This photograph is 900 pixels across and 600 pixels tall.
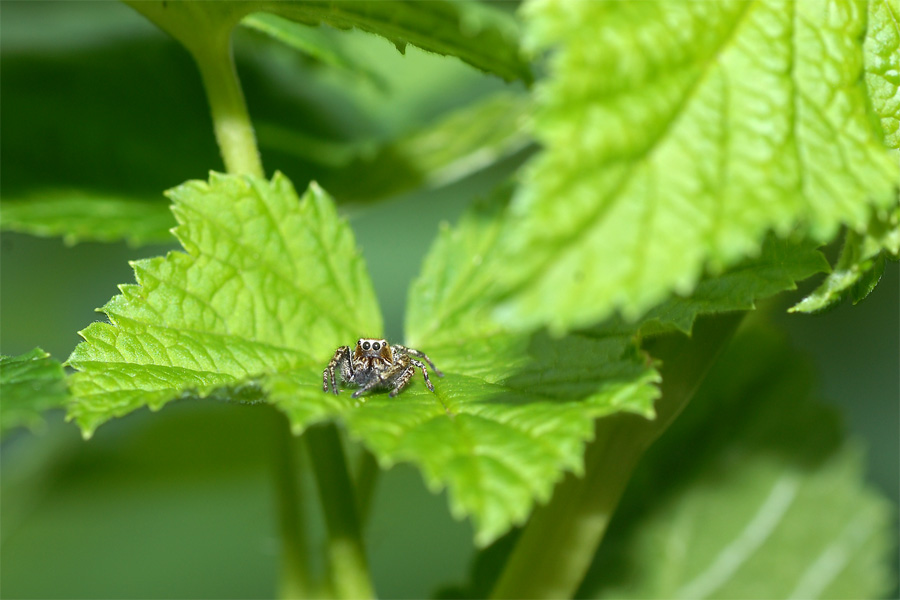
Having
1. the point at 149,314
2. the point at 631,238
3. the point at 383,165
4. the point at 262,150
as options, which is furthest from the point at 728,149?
the point at 262,150

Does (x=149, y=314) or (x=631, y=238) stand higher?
(x=149, y=314)

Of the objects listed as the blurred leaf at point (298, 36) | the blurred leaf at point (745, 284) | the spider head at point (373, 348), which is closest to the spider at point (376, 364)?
the spider head at point (373, 348)

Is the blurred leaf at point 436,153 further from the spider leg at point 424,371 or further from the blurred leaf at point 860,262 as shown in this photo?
the blurred leaf at point 860,262

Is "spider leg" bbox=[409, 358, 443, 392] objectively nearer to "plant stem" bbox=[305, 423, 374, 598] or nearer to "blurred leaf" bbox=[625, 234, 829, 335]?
"plant stem" bbox=[305, 423, 374, 598]

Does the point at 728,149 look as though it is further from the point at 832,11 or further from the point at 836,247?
the point at 836,247

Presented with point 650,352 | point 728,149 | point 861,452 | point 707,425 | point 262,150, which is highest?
point 262,150

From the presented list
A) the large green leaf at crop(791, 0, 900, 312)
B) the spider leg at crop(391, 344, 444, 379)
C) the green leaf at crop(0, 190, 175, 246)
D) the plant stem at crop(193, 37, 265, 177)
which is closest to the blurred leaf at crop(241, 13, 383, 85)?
the plant stem at crop(193, 37, 265, 177)
